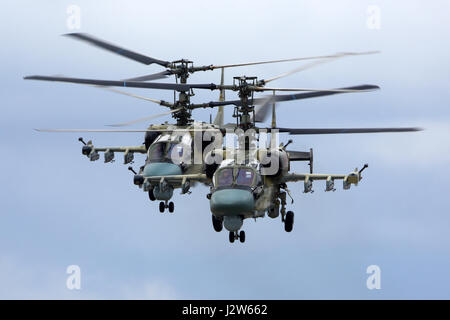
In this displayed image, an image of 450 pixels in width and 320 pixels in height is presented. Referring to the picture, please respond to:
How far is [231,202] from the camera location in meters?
66.0

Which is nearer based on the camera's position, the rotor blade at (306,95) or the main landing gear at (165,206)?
the rotor blade at (306,95)

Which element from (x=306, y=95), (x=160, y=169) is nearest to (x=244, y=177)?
(x=306, y=95)

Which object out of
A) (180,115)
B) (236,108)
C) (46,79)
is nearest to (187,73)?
(180,115)

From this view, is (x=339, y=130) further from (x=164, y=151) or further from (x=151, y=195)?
(x=151, y=195)

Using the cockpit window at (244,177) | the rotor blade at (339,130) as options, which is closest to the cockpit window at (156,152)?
the rotor blade at (339,130)

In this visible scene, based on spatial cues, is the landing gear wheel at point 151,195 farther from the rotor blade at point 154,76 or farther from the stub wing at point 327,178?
the stub wing at point 327,178

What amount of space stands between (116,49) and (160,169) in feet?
29.6

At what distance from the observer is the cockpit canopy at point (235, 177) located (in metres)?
67.4

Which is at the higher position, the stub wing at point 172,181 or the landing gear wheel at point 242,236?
the stub wing at point 172,181

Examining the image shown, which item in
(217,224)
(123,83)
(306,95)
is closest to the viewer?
(123,83)

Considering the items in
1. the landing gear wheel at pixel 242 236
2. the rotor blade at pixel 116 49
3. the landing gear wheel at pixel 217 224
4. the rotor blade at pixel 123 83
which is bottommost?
the landing gear wheel at pixel 242 236

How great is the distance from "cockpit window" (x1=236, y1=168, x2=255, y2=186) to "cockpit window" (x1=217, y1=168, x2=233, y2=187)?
464mm

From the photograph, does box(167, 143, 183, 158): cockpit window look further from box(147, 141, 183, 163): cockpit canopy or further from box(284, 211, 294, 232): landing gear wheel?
box(284, 211, 294, 232): landing gear wheel

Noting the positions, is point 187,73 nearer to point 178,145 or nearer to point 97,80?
point 178,145
